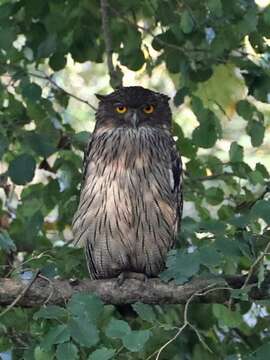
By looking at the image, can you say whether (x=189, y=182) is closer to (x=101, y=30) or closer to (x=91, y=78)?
(x=101, y=30)

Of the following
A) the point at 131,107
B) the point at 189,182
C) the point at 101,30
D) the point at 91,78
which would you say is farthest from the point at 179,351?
the point at 91,78

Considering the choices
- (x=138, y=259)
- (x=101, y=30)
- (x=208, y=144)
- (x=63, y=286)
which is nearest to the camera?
(x=63, y=286)

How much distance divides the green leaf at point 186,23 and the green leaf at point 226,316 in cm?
126

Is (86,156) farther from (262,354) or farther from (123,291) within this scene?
(262,354)

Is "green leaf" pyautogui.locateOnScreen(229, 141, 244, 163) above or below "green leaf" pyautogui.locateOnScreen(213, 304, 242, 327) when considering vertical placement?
above

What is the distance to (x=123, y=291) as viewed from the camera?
341cm

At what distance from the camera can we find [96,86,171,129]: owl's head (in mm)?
4375

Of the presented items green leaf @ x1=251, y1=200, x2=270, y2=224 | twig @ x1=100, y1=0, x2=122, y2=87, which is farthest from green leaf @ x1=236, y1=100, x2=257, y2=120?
green leaf @ x1=251, y1=200, x2=270, y2=224

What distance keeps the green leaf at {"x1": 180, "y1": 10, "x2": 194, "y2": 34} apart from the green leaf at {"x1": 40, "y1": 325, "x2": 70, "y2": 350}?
1460 mm

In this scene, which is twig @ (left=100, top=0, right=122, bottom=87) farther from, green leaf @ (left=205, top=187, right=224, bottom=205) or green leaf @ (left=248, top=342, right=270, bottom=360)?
green leaf @ (left=248, top=342, right=270, bottom=360)

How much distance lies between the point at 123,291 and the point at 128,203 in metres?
0.68

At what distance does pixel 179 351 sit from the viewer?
11.9 ft

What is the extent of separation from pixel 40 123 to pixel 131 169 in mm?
412

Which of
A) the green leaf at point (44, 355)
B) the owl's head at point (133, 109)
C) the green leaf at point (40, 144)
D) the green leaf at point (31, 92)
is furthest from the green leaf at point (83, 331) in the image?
the owl's head at point (133, 109)
